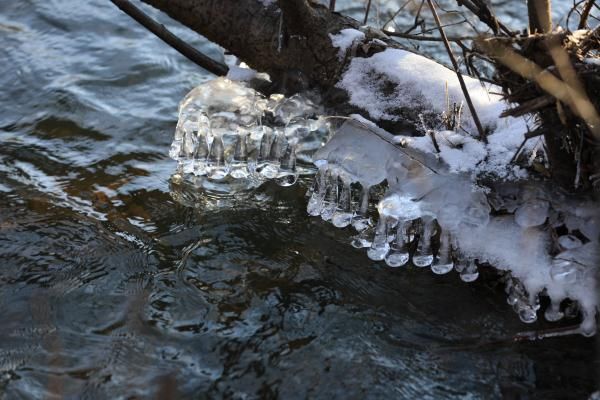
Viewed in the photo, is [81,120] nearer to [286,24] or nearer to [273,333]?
[286,24]

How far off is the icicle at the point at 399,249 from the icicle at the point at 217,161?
3.63ft

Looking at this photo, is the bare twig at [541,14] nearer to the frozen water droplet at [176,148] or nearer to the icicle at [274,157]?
the icicle at [274,157]

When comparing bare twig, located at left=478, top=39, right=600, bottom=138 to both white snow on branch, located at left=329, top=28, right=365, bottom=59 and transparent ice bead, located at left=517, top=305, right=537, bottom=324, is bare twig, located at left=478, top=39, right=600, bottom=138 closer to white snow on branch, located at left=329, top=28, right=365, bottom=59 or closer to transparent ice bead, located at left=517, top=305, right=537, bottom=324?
transparent ice bead, located at left=517, top=305, right=537, bottom=324

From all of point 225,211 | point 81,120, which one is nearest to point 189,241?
point 225,211

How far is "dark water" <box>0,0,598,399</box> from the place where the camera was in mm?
2705

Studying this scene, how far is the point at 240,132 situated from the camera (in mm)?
3641

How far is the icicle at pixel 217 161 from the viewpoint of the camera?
372 cm

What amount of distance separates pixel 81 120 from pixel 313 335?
2.56m

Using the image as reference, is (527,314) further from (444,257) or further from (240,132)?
(240,132)

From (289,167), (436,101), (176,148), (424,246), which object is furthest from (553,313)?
(176,148)

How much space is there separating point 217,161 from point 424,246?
1271 millimetres

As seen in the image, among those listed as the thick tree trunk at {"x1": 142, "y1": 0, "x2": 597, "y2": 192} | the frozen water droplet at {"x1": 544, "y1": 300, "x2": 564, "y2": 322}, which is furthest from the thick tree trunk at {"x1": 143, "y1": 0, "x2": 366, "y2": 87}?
the frozen water droplet at {"x1": 544, "y1": 300, "x2": 564, "y2": 322}

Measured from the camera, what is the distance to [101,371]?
2697 mm

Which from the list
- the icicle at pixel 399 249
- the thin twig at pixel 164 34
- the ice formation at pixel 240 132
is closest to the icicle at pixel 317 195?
the ice formation at pixel 240 132
